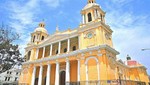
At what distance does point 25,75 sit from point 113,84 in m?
18.5

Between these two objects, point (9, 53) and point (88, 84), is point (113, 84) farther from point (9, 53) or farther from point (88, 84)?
point (9, 53)

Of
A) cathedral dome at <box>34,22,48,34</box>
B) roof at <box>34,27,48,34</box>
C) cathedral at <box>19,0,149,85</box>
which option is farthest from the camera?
cathedral dome at <box>34,22,48,34</box>

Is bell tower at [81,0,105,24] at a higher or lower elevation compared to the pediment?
higher

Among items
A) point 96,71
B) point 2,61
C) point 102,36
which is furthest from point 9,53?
point 102,36

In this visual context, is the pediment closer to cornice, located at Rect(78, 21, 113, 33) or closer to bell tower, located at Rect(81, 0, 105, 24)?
cornice, located at Rect(78, 21, 113, 33)

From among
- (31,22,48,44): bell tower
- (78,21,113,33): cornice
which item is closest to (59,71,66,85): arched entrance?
(78,21,113,33): cornice

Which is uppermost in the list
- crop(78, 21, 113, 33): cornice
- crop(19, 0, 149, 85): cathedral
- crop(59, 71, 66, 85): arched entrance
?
crop(78, 21, 113, 33): cornice

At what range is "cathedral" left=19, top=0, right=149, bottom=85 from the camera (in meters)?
19.2

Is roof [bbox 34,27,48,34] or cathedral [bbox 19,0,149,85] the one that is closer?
cathedral [bbox 19,0,149,85]

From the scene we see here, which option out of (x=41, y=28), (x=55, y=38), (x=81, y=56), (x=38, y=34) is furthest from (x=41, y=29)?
(x=81, y=56)

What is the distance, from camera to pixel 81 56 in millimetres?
21422

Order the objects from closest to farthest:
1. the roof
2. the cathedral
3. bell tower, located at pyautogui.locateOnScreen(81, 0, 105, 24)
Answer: the cathedral → bell tower, located at pyautogui.locateOnScreen(81, 0, 105, 24) → the roof

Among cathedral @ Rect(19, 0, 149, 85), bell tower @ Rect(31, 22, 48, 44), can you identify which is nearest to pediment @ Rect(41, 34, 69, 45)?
cathedral @ Rect(19, 0, 149, 85)

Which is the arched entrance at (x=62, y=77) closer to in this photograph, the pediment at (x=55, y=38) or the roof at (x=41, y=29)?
the pediment at (x=55, y=38)
